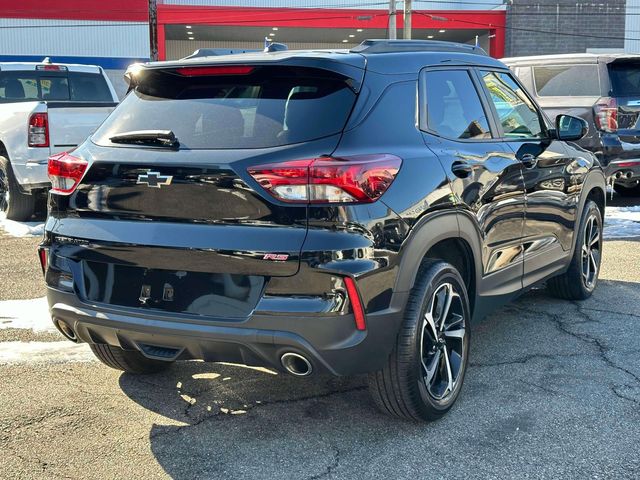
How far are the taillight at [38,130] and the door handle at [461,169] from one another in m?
6.23

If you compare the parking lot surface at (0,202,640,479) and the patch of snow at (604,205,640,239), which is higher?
the parking lot surface at (0,202,640,479)

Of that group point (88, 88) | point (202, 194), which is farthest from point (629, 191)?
point (202, 194)

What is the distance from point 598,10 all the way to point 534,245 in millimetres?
37537

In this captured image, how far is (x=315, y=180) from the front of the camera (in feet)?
9.52

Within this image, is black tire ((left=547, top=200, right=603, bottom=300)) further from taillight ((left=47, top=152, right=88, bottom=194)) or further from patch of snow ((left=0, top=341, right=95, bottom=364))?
taillight ((left=47, top=152, right=88, bottom=194))

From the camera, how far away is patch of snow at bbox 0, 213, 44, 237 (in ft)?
28.5

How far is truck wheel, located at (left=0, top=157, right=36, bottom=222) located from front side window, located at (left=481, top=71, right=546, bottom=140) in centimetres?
662

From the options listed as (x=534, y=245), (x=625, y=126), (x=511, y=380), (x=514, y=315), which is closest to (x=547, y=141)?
(x=534, y=245)

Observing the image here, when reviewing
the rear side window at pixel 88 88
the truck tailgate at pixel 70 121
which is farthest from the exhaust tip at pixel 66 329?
the rear side window at pixel 88 88

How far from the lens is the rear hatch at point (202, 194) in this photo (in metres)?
2.95

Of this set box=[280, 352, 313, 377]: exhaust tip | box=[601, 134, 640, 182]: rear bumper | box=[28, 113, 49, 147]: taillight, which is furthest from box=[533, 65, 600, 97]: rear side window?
box=[280, 352, 313, 377]: exhaust tip

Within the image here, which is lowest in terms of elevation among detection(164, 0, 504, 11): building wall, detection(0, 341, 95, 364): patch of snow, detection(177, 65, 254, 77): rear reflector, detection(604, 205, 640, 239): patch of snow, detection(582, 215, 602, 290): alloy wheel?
detection(604, 205, 640, 239): patch of snow

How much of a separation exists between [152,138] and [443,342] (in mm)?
1676

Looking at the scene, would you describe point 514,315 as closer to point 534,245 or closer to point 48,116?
point 534,245
